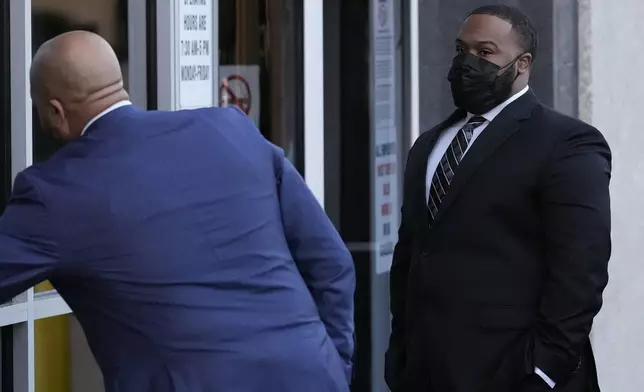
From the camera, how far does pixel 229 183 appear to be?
10.2 ft

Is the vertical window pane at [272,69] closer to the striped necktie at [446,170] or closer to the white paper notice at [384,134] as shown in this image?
the white paper notice at [384,134]

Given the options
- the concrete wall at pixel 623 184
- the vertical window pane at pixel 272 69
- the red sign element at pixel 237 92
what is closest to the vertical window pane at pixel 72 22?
the red sign element at pixel 237 92

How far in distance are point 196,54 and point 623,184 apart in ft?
12.6

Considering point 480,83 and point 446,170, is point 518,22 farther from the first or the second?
point 446,170

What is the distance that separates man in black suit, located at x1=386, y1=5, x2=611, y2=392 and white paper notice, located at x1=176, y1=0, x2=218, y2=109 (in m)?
0.97

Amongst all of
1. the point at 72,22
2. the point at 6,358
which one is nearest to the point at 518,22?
the point at 72,22

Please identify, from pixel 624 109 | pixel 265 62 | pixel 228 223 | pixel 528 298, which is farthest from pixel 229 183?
pixel 624 109

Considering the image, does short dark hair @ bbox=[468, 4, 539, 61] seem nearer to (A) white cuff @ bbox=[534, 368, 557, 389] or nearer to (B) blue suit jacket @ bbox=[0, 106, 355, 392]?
(A) white cuff @ bbox=[534, 368, 557, 389]

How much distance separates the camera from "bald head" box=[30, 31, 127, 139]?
2.99m

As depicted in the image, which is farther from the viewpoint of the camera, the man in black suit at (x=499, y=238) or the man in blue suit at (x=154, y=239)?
the man in black suit at (x=499, y=238)

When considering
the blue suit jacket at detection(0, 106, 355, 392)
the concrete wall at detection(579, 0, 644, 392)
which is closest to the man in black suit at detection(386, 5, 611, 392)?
the blue suit jacket at detection(0, 106, 355, 392)

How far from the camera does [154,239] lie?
2.99m

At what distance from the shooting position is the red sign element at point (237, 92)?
18.3 feet

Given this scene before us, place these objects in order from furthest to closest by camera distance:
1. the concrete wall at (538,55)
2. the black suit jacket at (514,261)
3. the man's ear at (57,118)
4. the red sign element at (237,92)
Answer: the concrete wall at (538,55)
the red sign element at (237,92)
the black suit jacket at (514,261)
the man's ear at (57,118)
